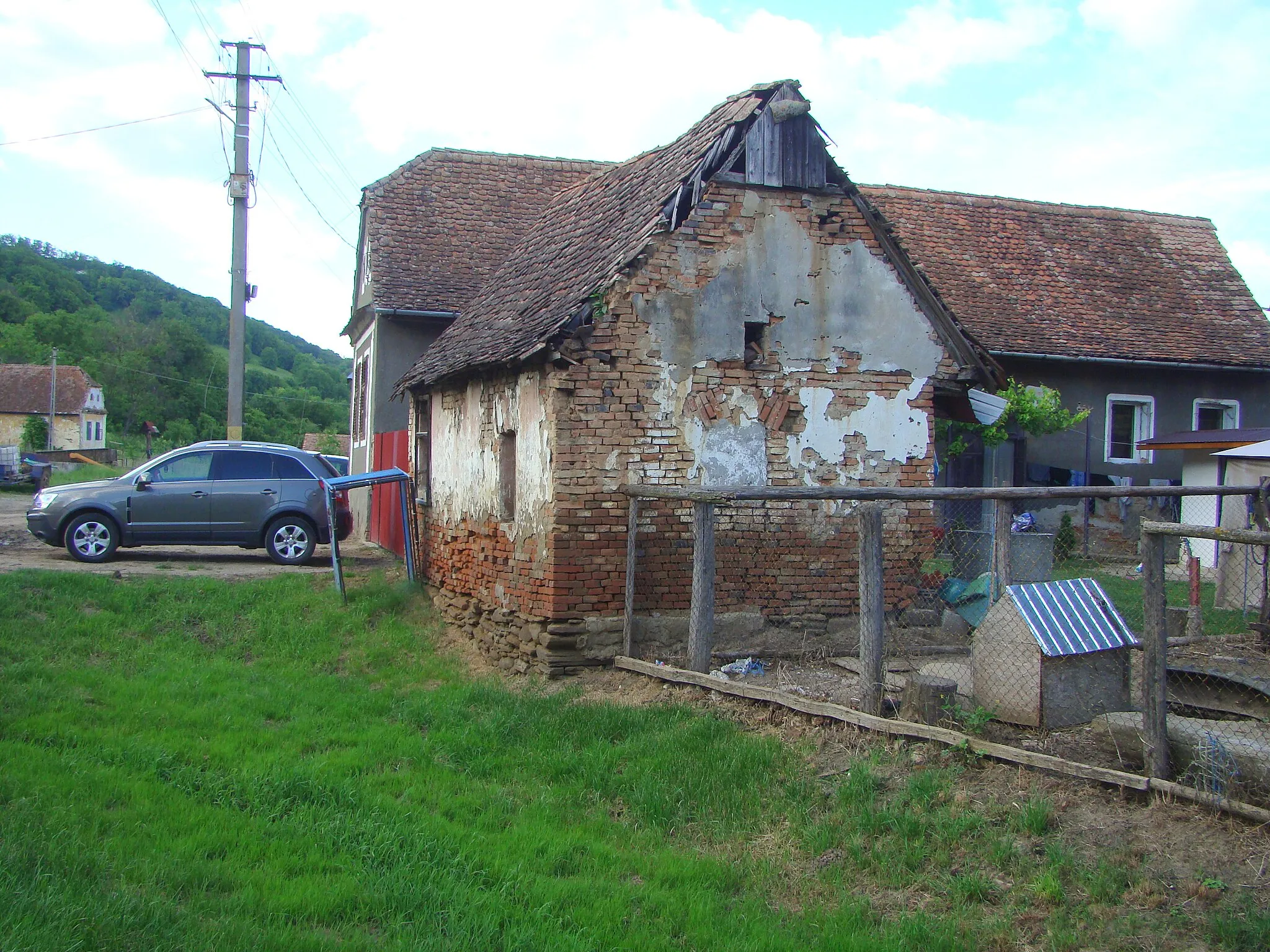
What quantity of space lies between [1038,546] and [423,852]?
6541 mm

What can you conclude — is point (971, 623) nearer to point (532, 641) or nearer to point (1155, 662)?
point (532, 641)

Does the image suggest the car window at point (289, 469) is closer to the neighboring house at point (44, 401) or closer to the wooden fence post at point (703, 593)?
the wooden fence post at point (703, 593)

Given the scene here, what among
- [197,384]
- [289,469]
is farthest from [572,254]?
[197,384]

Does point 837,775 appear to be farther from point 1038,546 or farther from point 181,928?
point 1038,546

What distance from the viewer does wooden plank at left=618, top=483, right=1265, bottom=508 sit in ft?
23.1

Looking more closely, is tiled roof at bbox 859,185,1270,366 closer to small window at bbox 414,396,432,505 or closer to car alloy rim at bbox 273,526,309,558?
small window at bbox 414,396,432,505

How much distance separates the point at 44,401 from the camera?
62.4 meters

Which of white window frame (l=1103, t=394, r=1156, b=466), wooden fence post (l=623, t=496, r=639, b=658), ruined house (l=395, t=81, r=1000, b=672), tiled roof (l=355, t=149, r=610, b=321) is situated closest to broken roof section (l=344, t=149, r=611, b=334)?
tiled roof (l=355, t=149, r=610, b=321)

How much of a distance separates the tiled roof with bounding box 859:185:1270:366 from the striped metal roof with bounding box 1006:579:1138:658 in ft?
44.8

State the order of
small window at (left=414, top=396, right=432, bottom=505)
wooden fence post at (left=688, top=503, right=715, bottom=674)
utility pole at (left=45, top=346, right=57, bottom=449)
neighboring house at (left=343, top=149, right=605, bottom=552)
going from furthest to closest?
utility pole at (left=45, top=346, right=57, bottom=449), neighboring house at (left=343, top=149, right=605, bottom=552), small window at (left=414, top=396, right=432, bottom=505), wooden fence post at (left=688, top=503, right=715, bottom=674)

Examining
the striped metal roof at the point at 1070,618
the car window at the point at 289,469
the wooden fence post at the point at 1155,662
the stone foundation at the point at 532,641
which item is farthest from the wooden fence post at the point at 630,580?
the car window at the point at 289,469

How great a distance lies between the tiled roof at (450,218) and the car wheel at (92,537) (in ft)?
18.2

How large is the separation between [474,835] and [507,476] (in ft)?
17.2

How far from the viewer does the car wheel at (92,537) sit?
13820mm
